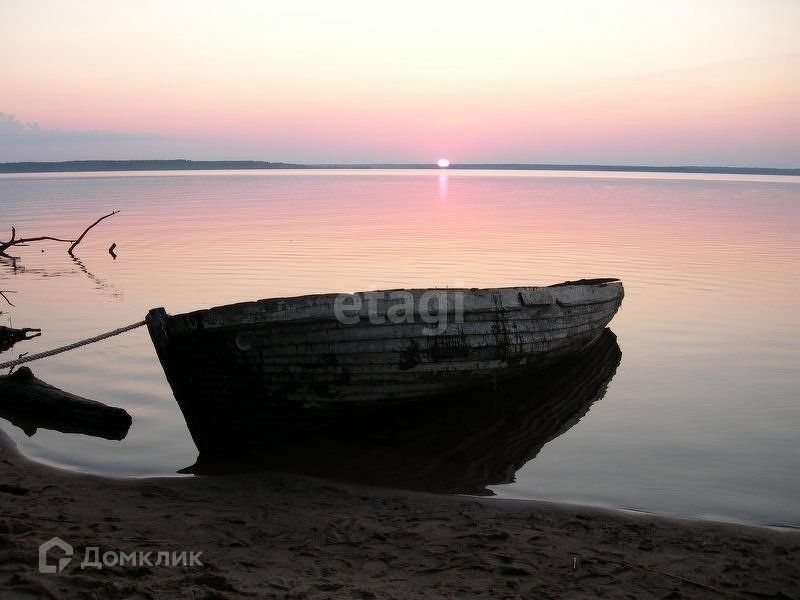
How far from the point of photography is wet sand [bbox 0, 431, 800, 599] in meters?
4.10

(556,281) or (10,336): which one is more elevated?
(556,281)

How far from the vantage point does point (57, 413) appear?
7.48m

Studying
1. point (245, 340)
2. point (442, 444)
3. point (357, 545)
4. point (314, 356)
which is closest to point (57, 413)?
point (245, 340)

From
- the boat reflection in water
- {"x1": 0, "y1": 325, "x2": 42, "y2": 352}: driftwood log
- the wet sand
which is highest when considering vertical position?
{"x1": 0, "y1": 325, "x2": 42, "y2": 352}: driftwood log

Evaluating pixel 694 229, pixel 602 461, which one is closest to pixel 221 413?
pixel 602 461

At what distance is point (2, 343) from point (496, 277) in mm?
10337

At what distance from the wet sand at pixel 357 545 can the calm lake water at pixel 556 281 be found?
85 cm

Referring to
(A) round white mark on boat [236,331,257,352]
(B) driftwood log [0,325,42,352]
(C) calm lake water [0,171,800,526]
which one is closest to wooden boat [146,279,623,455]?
(A) round white mark on boat [236,331,257,352]

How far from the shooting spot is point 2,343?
1066 cm

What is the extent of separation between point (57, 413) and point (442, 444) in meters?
4.05

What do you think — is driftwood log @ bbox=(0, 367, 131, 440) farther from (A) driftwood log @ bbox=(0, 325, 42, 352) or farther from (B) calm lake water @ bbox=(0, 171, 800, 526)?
(A) driftwood log @ bbox=(0, 325, 42, 352)

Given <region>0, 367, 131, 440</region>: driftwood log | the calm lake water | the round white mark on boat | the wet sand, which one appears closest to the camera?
the wet sand

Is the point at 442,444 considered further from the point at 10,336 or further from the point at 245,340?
the point at 10,336

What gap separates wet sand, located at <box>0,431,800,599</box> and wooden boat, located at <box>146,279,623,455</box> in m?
0.86
